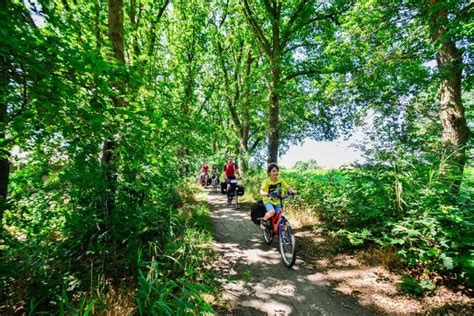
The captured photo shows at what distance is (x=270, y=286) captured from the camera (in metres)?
3.92

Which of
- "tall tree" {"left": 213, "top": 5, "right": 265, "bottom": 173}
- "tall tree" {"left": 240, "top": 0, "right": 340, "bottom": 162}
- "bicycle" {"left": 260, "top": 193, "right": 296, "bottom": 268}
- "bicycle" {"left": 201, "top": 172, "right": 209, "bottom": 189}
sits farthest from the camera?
"bicycle" {"left": 201, "top": 172, "right": 209, "bottom": 189}

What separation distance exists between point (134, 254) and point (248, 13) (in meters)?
10.2

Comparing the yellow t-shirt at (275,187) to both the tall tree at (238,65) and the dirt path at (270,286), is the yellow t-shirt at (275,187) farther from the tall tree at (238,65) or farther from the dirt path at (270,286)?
the tall tree at (238,65)

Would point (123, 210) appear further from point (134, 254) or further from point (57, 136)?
point (57, 136)

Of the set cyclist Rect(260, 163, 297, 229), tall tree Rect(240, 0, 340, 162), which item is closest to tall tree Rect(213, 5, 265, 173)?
tall tree Rect(240, 0, 340, 162)

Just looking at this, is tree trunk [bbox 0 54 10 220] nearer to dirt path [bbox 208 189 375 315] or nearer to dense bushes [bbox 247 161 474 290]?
dirt path [bbox 208 189 375 315]

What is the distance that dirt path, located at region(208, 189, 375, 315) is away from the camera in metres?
3.33

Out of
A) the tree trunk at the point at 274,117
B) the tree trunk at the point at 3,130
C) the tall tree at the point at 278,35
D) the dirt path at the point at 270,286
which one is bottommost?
the dirt path at the point at 270,286

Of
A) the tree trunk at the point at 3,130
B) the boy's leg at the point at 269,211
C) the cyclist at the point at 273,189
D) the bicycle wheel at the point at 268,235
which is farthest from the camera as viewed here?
the bicycle wheel at the point at 268,235

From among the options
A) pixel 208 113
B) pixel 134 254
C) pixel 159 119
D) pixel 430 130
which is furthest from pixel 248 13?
pixel 208 113

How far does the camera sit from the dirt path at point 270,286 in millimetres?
3326

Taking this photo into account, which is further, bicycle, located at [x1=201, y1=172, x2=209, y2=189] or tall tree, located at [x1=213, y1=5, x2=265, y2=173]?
bicycle, located at [x1=201, y1=172, x2=209, y2=189]

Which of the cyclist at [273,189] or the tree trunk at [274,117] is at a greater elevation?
the tree trunk at [274,117]

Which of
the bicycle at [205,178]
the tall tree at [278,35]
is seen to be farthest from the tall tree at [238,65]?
the bicycle at [205,178]
